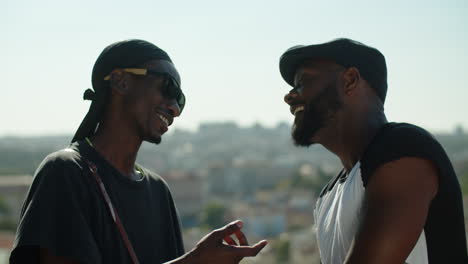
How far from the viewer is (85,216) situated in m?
2.43

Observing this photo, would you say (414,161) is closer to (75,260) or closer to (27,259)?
(75,260)

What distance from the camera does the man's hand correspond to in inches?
97.1

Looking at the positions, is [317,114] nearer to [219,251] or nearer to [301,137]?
[301,137]

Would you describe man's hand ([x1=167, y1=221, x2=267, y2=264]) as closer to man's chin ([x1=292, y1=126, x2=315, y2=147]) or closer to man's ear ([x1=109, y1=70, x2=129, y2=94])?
man's chin ([x1=292, y1=126, x2=315, y2=147])

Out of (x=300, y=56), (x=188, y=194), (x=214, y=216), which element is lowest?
(x=188, y=194)

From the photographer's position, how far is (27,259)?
92.3 inches

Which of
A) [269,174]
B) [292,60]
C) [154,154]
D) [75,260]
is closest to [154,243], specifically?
[75,260]

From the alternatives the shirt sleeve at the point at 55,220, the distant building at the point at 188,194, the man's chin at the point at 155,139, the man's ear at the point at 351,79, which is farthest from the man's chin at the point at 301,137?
the distant building at the point at 188,194

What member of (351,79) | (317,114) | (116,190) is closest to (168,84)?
(116,190)

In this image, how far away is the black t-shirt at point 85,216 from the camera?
233 cm

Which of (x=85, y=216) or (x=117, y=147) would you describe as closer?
(x=85, y=216)

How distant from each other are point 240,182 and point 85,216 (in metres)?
101

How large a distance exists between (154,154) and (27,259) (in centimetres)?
13307

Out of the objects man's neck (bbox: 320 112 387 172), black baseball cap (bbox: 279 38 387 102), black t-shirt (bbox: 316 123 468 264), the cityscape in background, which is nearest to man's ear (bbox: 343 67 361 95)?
black baseball cap (bbox: 279 38 387 102)
